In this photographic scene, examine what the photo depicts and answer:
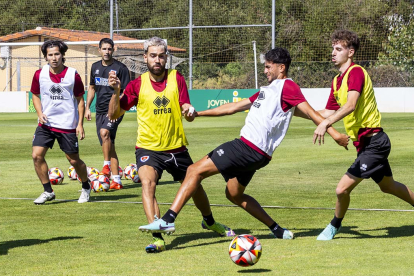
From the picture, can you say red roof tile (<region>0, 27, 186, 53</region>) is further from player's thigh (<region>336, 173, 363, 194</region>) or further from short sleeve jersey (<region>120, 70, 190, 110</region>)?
player's thigh (<region>336, 173, 363, 194</region>)

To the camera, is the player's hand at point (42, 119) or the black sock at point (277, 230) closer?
the black sock at point (277, 230)

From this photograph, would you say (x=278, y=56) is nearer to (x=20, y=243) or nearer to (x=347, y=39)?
(x=347, y=39)

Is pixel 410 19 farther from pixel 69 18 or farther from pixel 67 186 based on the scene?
pixel 67 186

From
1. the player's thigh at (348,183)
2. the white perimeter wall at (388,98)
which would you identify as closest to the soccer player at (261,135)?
the player's thigh at (348,183)

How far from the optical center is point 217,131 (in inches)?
955

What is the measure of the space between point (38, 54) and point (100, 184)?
111 ft

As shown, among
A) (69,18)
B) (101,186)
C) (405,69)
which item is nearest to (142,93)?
(101,186)

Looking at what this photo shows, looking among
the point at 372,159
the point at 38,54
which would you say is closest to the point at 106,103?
the point at 372,159

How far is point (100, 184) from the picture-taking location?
11172 mm

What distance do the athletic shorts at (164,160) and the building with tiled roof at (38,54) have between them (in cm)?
3041

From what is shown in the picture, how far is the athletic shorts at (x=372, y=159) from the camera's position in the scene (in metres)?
7.14

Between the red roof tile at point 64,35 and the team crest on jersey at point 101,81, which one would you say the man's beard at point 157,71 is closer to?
the team crest on jersey at point 101,81

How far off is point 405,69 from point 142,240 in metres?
30.5

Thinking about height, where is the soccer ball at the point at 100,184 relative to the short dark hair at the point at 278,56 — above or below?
below
